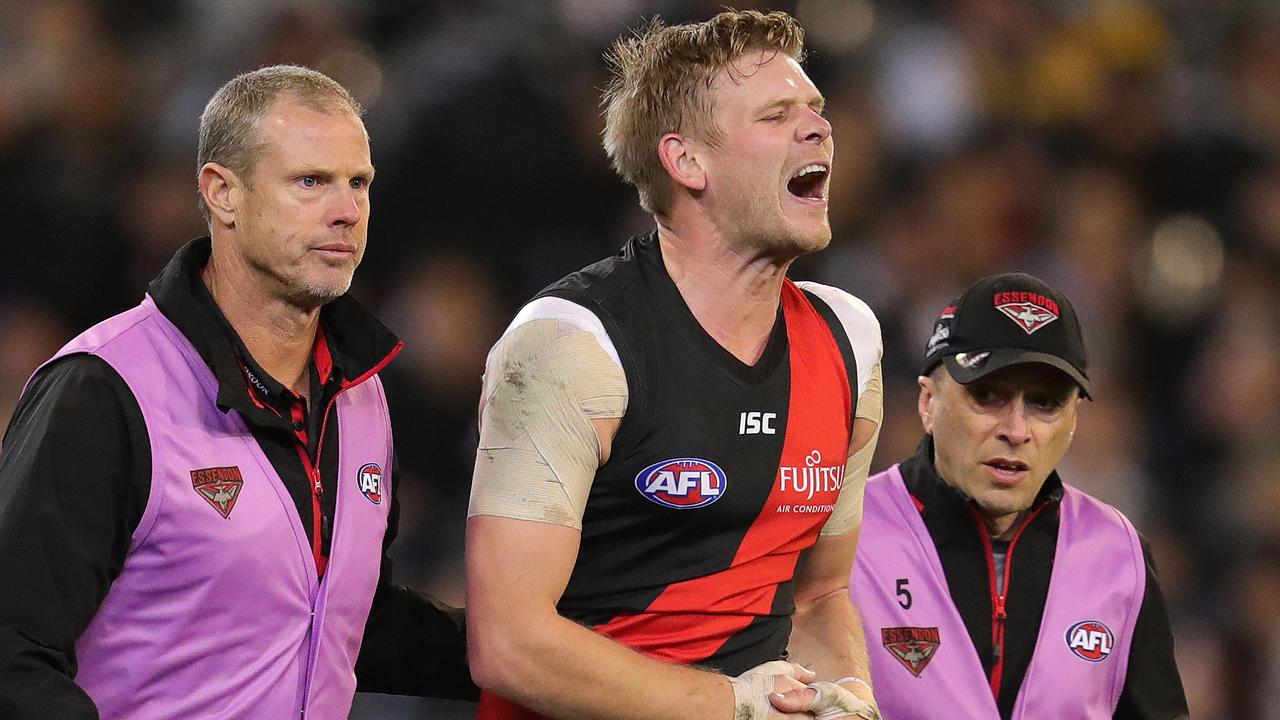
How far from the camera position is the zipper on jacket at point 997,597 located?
3514mm

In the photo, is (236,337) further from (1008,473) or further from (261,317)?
(1008,473)

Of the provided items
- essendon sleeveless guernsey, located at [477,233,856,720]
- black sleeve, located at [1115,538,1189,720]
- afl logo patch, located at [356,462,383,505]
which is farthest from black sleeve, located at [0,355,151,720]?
black sleeve, located at [1115,538,1189,720]

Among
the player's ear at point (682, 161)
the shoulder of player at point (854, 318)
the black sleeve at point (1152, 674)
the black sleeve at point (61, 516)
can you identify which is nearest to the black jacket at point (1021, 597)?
the black sleeve at point (1152, 674)

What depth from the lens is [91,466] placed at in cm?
272

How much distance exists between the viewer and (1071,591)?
11.7 feet

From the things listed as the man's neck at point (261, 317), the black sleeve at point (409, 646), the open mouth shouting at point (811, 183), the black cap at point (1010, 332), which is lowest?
the black sleeve at point (409, 646)

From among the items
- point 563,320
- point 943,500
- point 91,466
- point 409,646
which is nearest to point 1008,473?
point 943,500

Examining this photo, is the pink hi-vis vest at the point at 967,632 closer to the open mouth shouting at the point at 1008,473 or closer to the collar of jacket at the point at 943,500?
the collar of jacket at the point at 943,500

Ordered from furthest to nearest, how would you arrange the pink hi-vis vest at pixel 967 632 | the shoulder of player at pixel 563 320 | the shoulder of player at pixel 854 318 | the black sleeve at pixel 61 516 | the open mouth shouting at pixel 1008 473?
the open mouth shouting at pixel 1008 473
the pink hi-vis vest at pixel 967 632
the shoulder of player at pixel 854 318
the shoulder of player at pixel 563 320
the black sleeve at pixel 61 516

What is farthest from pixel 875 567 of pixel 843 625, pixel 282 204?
pixel 282 204

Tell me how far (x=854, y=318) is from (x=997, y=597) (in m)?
0.71

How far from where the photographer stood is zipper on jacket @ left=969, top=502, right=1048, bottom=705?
3.51 m

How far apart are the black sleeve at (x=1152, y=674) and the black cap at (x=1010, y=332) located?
49 cm

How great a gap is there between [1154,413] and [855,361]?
4.03m
